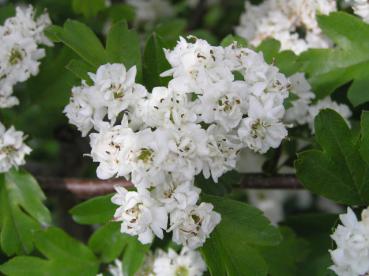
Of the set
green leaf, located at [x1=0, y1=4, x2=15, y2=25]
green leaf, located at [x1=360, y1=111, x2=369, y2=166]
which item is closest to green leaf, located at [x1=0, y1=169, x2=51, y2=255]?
Result: green leaf, located at [x1=0, y1=4, x2=15, y2=25]

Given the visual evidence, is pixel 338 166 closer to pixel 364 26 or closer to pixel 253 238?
pixel 253 238

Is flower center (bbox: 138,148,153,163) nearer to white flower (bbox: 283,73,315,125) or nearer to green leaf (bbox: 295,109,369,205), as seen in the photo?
green leaf (bbox: 295,109,369,205)

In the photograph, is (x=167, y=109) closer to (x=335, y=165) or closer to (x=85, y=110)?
(x=85, y=110)

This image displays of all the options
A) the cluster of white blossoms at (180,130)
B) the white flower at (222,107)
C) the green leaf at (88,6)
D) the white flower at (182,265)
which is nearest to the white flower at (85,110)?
the cluster of white blossoms at (180,130)

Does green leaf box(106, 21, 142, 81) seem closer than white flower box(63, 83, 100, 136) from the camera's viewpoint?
No

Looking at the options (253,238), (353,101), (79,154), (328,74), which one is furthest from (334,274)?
(79,154)

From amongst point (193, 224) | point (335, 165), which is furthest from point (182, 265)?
point (335, 165)
